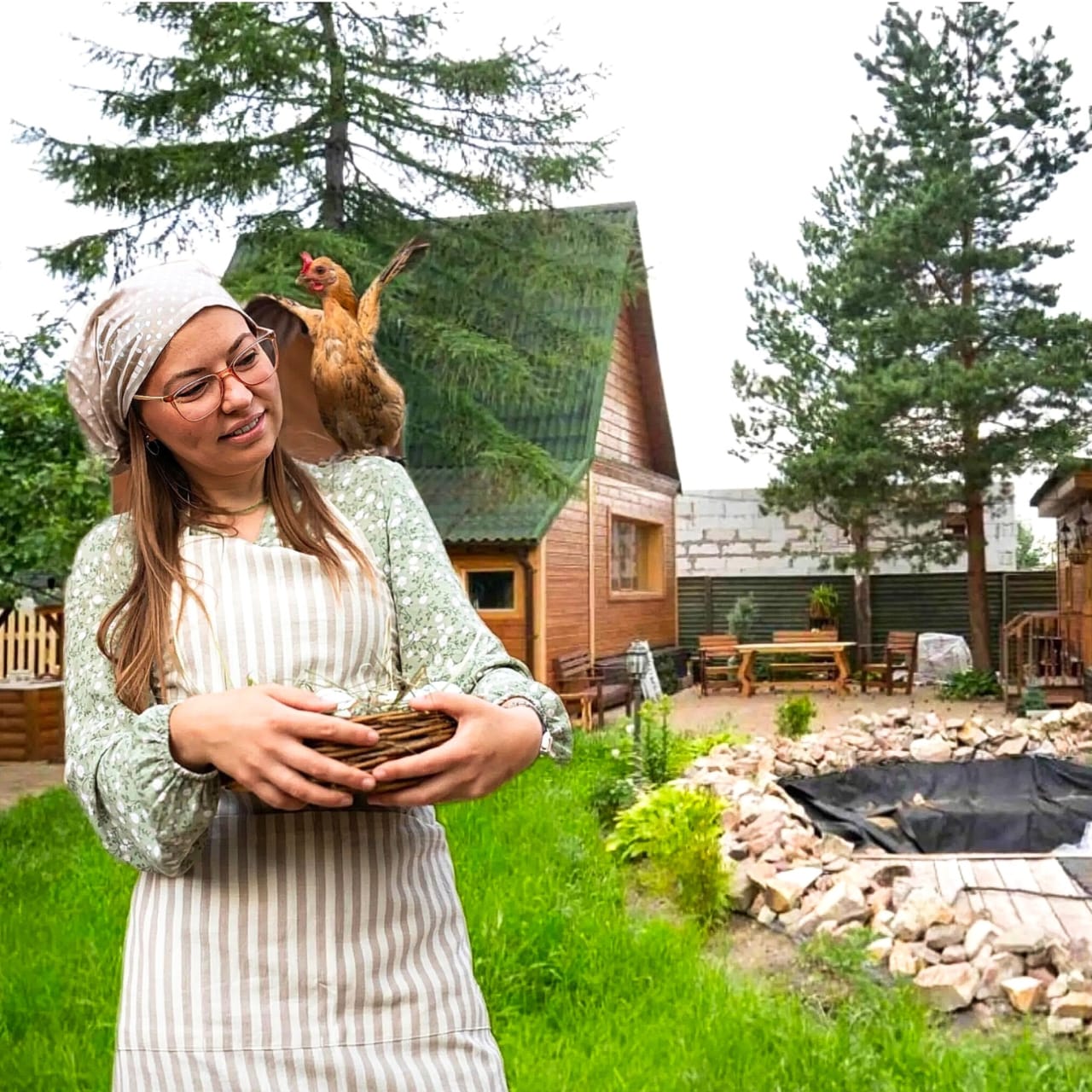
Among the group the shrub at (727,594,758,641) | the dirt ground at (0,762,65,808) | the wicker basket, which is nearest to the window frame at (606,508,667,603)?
the shrub at (727,594,758,641)

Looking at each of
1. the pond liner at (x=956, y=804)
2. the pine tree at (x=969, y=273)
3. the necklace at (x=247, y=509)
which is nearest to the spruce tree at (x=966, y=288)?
the pine tree at (x=969, y=273)

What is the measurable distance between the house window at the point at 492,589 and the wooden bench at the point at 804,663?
13.5 ft

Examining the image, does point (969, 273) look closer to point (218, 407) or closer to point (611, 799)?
point (611, 799)

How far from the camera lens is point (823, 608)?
591 inches

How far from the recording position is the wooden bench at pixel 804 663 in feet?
44.4

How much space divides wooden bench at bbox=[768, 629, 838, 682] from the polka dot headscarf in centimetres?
1272

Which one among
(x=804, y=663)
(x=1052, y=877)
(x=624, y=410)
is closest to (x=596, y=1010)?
(x=1052, y=877)

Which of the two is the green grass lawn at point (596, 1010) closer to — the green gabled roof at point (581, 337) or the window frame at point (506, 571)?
the window frame at point (506, 571)

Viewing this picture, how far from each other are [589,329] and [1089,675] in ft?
17.1

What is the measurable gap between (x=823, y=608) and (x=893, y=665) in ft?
5.96

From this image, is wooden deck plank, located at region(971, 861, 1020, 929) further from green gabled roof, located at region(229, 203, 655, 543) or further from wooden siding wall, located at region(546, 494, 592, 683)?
wooden siding wall, located at region(546, 494, 592, 683)

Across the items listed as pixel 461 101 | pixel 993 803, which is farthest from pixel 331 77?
pixel 993 803

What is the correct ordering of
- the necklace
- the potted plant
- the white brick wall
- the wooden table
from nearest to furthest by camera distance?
the necklace → the wooden table → the potted plant → the white brick wall

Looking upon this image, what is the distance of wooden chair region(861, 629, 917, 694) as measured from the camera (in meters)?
12.9
